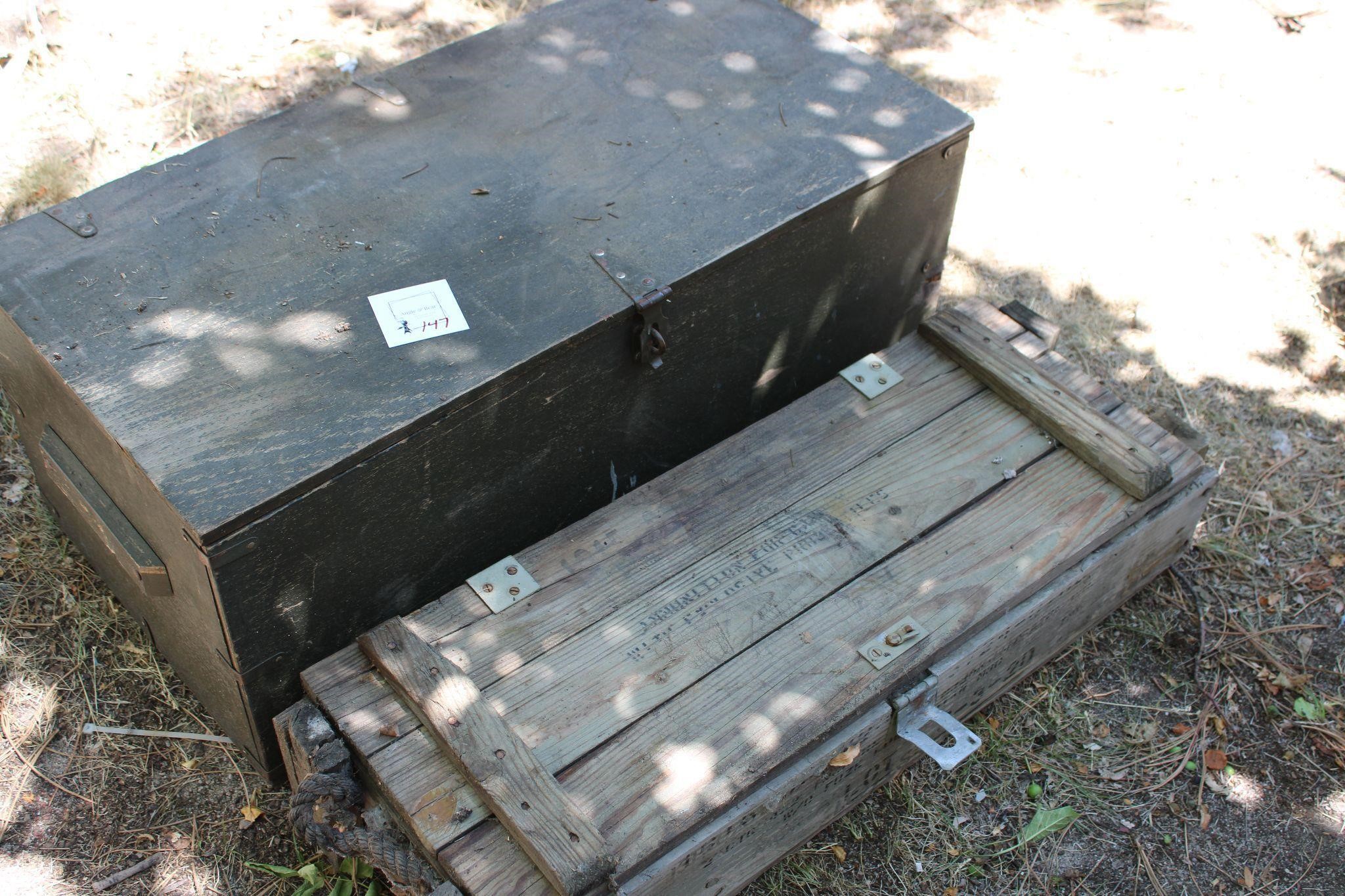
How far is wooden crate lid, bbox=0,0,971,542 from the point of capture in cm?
209

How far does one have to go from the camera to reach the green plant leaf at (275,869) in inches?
91.0

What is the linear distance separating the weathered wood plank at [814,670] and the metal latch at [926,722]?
4cm

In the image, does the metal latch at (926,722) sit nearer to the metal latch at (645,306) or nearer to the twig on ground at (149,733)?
the metal latch at (645,306)

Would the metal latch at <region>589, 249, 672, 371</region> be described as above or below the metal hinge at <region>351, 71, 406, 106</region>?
below

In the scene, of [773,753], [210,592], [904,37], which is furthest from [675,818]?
[904,37]

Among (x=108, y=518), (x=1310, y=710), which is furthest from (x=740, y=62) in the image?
(x=1310, y=710)

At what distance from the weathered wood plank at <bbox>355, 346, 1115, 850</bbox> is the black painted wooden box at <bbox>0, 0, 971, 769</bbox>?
0.32 metres

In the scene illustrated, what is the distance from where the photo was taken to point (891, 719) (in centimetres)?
226

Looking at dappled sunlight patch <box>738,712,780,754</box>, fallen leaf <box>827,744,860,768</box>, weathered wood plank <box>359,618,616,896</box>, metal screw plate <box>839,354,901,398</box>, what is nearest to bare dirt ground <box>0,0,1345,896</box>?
fallen leaf <box>827,744,860,768</box>

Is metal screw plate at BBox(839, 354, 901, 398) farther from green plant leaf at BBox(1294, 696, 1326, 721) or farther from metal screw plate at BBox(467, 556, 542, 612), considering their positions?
green plant leaf at BBox(1294, 696, 1326, 721)

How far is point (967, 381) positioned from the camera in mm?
2816

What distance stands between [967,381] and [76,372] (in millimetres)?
1930

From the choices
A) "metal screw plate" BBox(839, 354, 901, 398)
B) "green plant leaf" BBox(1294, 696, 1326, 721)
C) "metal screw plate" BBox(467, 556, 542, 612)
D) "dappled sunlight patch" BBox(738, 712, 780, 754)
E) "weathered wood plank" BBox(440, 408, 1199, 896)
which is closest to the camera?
"weathered wood plank" BBox(440, 408, 1199, 896)

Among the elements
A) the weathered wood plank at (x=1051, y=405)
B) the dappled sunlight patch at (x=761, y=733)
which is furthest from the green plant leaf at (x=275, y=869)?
the weathered wood plank at (x=1051, y=405)
